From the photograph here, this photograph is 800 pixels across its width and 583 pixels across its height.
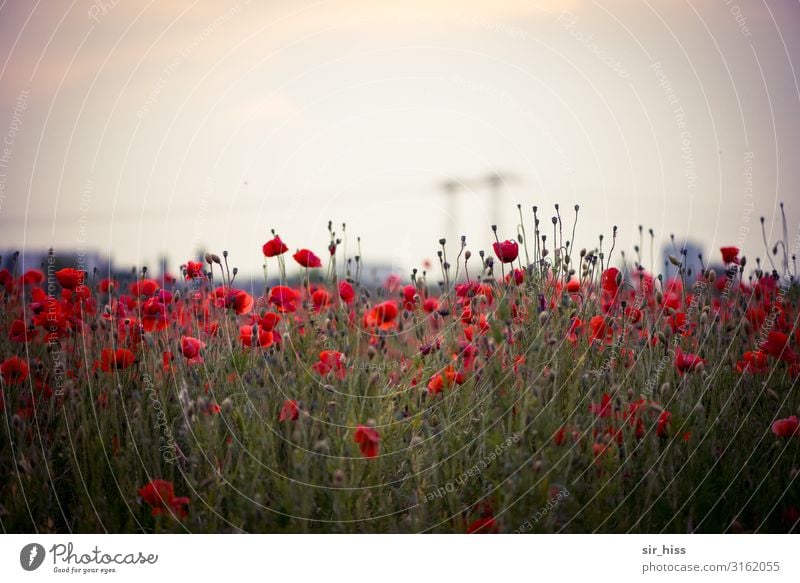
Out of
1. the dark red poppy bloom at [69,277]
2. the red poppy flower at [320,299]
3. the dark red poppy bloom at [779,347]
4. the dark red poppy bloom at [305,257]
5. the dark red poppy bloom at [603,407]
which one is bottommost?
the dark red poppy bloom at [603,407]

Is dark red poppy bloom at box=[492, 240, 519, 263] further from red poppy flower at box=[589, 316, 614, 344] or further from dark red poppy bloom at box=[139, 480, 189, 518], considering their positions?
dark red poppy bloom at box=[139, 480, 189, 518]

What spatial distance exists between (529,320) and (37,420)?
1.73 meters

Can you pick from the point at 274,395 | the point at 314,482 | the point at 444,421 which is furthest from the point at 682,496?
the point at 274,395

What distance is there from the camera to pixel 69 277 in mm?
2549

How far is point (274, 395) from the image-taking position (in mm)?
2426

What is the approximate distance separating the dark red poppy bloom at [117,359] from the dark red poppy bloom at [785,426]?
2173 mm

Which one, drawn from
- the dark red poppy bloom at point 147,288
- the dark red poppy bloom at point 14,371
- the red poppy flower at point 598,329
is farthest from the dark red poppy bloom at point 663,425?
the dark red poppy bloom at point 14,371

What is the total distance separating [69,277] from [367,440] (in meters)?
1.25

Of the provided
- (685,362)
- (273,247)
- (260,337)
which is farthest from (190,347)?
(685,362)

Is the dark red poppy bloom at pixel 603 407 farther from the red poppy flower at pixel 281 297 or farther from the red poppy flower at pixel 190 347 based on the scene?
the red poppy flower at pixel 190 347

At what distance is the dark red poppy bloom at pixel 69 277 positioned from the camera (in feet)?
8.32
